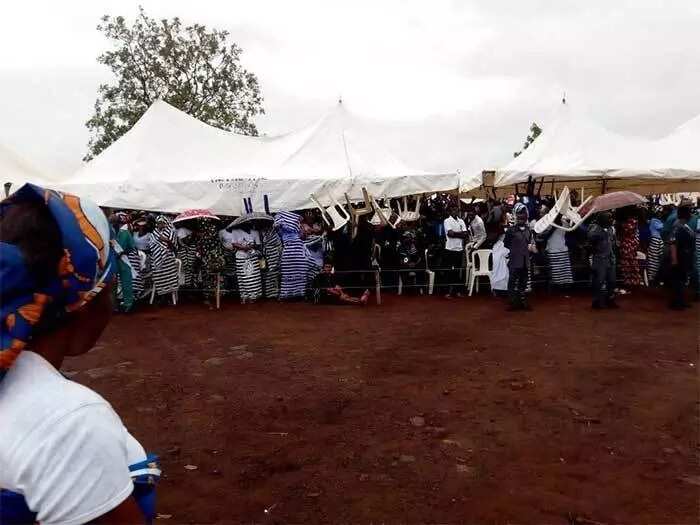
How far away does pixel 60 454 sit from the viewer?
98 cm

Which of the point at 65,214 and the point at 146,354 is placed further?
the point at 146,354

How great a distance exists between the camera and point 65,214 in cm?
113

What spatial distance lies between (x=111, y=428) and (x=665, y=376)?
19.7 ft

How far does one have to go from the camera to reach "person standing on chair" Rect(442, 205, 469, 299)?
10.5 m

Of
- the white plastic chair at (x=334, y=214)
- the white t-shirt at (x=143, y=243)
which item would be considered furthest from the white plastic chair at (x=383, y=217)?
the white t-shirt at (x=143, y=243)

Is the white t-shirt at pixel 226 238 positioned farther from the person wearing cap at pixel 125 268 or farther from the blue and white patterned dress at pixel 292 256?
the person wearing cap at pixel 125 268

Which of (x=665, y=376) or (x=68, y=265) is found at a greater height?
(x=68, y=265)

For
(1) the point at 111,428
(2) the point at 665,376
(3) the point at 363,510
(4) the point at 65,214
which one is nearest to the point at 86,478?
(1) the point at 111,428

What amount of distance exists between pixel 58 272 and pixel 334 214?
9042mm

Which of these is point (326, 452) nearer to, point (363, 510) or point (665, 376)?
point (363, 510)

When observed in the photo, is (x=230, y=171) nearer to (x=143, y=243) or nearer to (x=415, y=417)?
(x=143, y=243)

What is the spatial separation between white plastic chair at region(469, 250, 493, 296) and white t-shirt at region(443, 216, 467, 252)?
1.10 feet

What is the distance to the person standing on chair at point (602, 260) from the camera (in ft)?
Answer: 29.5

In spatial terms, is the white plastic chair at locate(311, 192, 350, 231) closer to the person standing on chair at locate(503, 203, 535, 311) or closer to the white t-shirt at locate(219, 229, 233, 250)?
the white t-shirt at locate(219, 229, 233, 250)
